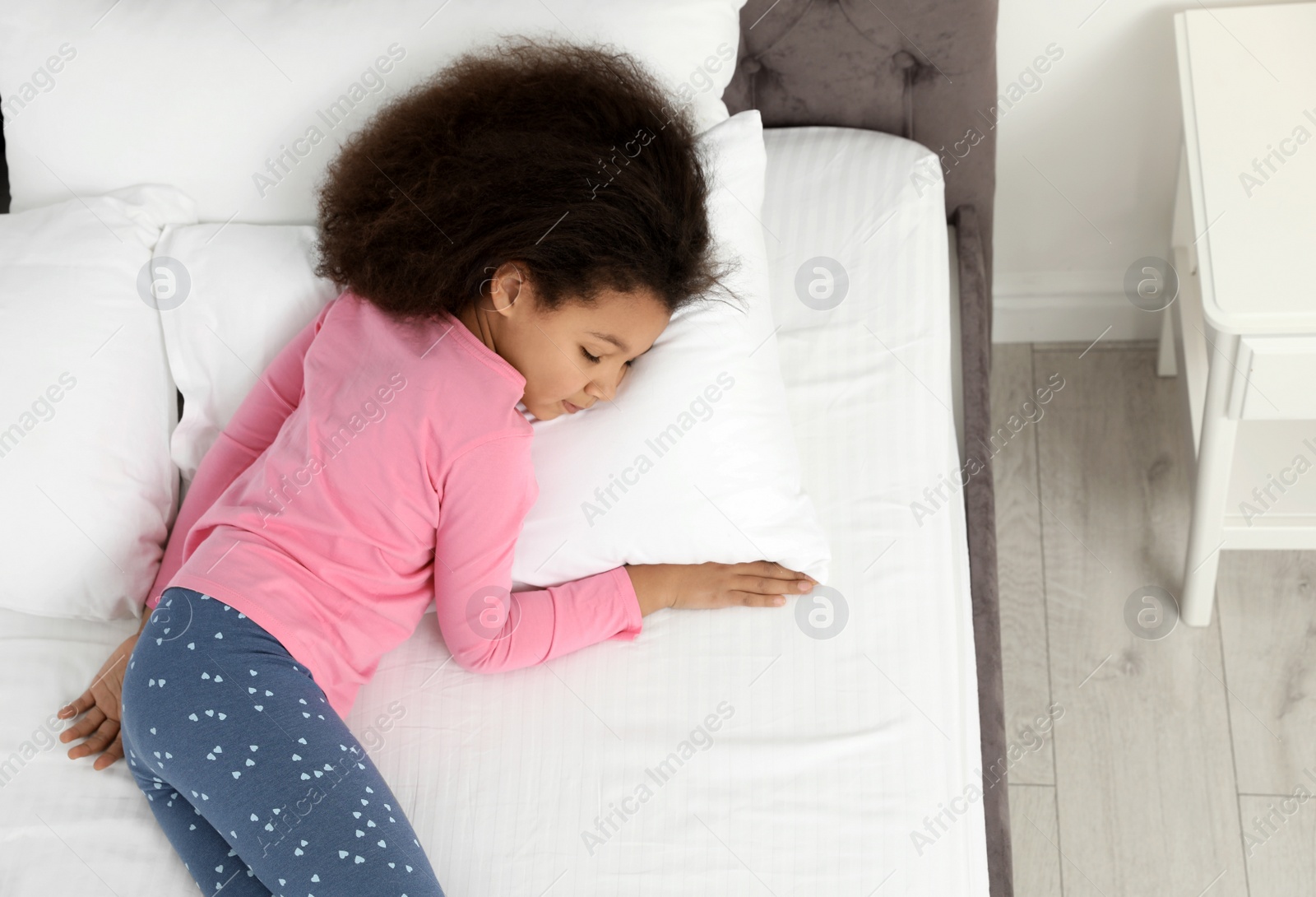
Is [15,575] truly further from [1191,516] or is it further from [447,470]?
[1191,516]

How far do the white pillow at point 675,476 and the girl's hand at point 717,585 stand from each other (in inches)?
0.5

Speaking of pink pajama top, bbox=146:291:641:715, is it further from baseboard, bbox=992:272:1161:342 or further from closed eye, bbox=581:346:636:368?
baseboard, bbox=992:272:1161:342

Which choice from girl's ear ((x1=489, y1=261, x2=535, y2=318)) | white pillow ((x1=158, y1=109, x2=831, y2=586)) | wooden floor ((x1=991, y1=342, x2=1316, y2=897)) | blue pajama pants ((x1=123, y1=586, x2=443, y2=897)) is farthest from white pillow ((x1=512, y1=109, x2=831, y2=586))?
wooden floor ((x1=991, y1=342, x2=1316, y2=897))

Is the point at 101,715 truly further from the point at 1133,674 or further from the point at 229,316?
the point at 1133,674

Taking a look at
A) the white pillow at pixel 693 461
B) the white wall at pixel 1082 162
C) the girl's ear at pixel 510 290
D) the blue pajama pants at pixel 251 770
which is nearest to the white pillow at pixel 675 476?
the white pillow at pixel 693 461

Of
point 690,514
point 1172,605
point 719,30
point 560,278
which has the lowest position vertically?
point 1172,605

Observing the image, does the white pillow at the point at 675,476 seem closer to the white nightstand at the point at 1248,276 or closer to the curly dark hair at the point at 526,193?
the curly dark hair at the point at 526,193

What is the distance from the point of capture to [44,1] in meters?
1.38

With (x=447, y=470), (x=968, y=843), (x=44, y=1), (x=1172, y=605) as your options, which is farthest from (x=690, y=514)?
(x=44, y=1)

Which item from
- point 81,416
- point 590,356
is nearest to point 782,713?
point 590,356

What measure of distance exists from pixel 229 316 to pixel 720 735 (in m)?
0.70

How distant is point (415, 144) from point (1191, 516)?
1.06 m

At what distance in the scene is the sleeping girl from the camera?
3.37ft

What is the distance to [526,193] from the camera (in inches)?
41.7
